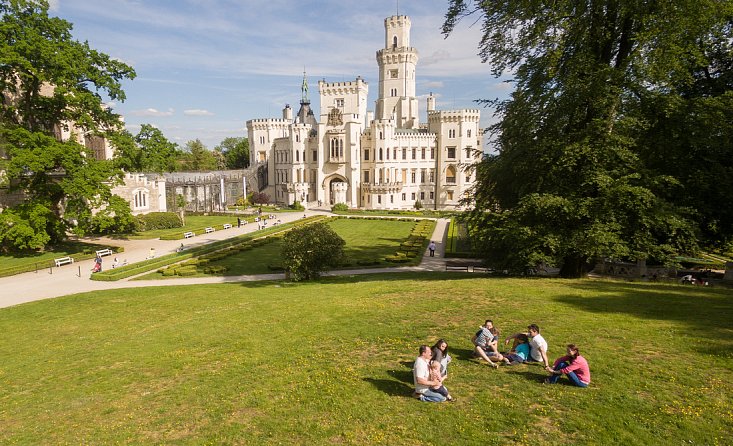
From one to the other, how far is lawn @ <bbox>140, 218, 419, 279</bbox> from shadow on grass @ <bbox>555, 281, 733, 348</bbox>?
17288 mm

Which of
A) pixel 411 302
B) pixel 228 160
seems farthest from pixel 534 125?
pixel 228 160

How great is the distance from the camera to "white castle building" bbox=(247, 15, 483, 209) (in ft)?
238

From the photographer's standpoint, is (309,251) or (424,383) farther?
(309,251)

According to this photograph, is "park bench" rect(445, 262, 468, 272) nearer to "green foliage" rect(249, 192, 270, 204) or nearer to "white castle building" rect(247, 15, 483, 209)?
"white castle building" rect(247, 15, 483, 209)

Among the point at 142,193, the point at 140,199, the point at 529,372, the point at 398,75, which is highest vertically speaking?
the point at 398,75

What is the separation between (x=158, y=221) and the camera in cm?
4853

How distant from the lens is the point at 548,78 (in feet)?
63.4

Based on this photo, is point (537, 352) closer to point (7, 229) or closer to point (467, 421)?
point (467, 421)

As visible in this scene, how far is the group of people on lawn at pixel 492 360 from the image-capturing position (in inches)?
364

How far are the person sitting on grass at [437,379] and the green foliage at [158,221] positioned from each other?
4457 cm

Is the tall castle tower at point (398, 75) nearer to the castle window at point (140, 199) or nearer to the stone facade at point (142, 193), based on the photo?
the stone facade at point (142, 193)

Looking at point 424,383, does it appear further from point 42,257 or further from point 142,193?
point 142,193

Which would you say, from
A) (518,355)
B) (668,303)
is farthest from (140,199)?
(668,303)

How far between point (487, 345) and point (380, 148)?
63.7 m
